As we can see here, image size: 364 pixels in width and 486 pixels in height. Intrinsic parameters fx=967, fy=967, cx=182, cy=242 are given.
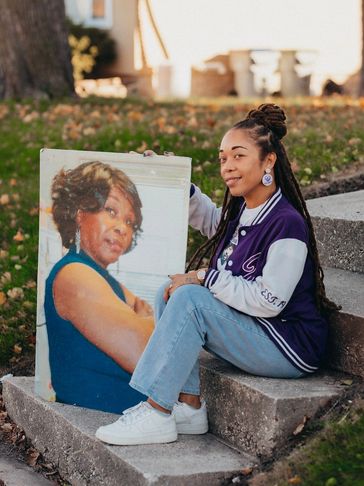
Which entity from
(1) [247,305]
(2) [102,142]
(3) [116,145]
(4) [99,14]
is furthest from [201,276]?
(4) [99,14]

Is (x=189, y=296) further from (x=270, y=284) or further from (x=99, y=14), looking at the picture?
(x=99, y=14)

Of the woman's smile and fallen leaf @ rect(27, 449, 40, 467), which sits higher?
the woman's smile

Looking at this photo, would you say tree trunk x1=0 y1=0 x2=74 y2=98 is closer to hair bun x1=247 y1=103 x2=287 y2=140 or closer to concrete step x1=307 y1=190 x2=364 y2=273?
concrete step x1=307 y1=190 x2=364 y2=273

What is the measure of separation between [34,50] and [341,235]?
21.7 feet

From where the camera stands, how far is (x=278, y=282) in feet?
11.3

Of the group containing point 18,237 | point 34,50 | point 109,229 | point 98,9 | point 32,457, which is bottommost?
point 32,457

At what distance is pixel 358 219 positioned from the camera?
441 cm

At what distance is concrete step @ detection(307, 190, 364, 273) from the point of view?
440cm

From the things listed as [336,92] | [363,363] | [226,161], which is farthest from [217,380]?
[336,92]

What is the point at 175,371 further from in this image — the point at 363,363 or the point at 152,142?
the point at 152,142

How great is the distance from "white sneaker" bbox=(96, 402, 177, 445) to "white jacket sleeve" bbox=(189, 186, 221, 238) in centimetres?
95

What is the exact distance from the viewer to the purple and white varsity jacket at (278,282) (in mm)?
3455

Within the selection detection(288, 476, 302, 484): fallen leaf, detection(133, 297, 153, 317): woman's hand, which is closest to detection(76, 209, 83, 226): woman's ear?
detection(133, 297, 153, 317): woman's hand

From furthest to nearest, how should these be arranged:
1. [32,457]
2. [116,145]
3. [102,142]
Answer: [102,142] → [116,145] → [32,457]
